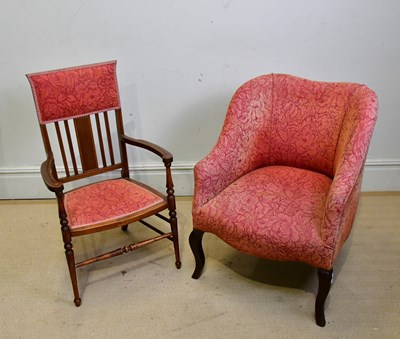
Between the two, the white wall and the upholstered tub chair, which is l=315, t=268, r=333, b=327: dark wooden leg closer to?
the upholstered tub chair

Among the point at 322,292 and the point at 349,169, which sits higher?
the point at 349,169

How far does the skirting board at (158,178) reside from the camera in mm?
2717

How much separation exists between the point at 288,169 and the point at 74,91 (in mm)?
1076

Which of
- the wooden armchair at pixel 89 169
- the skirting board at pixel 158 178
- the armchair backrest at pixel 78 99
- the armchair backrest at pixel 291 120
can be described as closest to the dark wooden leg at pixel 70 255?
the wooden armchair at pixel 89 169

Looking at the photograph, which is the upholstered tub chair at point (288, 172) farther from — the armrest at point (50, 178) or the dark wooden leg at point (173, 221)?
the armrest at point (50, 178)

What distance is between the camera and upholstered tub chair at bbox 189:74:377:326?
1.69 m

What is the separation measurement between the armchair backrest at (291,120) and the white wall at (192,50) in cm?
41

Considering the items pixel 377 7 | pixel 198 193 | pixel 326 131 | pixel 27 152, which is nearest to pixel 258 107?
pixel 326 131

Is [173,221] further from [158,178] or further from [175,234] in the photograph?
[158,178]

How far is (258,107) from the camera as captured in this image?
209 cm

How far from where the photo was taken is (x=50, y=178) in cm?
179

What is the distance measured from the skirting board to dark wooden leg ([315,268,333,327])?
1.22m

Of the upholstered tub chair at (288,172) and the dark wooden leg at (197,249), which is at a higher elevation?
the upholstered tub chair at (288,172)

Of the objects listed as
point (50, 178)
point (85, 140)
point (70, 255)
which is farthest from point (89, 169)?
point (70, 255)
